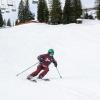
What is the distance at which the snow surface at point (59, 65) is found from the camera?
486 inches

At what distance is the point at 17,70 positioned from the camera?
735 inches

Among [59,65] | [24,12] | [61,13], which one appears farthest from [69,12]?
[59,65]

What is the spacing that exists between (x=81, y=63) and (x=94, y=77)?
5.12 meters

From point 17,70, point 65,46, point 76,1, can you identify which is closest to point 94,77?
point 17,70

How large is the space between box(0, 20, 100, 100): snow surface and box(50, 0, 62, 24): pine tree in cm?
3751

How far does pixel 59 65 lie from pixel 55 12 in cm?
5671

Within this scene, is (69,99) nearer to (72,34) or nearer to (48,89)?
(48,89)

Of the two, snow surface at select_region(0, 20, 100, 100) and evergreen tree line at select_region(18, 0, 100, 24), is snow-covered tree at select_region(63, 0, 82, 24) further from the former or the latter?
snow surface at select_region(0, 20, 100, 100)

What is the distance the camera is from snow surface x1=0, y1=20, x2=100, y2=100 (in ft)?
40.5

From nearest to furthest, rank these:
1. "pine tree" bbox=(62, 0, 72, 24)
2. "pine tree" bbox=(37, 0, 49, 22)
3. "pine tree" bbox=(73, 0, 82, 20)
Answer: "pine tree" bbox=(62, 0, 72, 24) < "pine tree" bbox=(73, 0, 82, 20) < "pine tree" bbox=(37, 0, 49, 22)

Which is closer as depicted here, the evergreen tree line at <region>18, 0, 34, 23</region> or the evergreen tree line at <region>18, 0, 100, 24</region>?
the evergreen tree line at <region>18, 0, 100, 24</region>

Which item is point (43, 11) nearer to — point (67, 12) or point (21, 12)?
point (67, 12)

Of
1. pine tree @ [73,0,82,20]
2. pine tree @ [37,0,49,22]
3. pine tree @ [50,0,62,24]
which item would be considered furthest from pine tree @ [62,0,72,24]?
pine tree @ [37,0,49,22]

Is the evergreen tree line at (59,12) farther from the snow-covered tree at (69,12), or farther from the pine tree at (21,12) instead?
the pine tree at (21,12)
